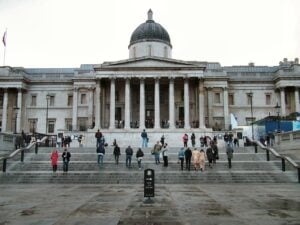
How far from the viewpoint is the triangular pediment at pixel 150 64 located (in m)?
49.1

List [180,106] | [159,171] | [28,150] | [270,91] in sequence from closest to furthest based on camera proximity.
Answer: [159,171]
[28,150]
[180,106]
[270,91]

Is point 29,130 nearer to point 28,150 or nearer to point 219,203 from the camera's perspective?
point 28,150

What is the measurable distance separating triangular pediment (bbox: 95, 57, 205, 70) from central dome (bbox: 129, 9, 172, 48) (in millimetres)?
9731

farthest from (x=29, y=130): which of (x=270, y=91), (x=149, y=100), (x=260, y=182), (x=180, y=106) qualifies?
(x=260, y=182)

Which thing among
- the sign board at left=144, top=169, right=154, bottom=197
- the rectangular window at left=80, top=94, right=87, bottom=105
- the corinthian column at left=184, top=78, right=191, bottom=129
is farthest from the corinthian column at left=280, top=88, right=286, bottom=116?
the sign board at left=144, top=169, right=154, bottom=197

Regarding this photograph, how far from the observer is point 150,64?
4941cm

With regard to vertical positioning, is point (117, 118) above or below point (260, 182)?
above

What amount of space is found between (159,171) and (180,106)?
3049 centimetres

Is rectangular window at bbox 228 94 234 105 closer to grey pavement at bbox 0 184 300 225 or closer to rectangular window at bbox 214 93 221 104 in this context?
rectangular window at bbox 214 93 221 104

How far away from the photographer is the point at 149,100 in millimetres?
54156

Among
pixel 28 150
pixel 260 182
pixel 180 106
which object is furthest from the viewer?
pixel 180 106

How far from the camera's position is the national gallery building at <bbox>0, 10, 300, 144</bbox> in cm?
4922

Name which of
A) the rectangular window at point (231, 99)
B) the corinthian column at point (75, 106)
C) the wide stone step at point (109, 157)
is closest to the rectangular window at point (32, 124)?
the corinthian column at point (75, 106)

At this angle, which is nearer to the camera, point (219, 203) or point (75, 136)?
point (219, 203)
